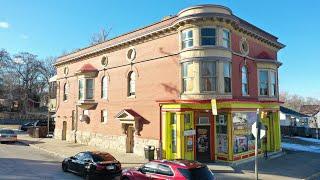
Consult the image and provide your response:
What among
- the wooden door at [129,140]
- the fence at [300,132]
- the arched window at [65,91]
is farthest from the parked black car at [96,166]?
the fence at [300,132]

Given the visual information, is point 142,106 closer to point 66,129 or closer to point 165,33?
point 165,33

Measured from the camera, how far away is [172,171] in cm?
1345

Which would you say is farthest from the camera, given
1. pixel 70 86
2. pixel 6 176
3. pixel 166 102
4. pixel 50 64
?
pixel 50 64

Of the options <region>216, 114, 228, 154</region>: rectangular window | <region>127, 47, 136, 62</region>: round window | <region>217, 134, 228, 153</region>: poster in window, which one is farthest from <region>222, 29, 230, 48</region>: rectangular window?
<region>127, 47, 136, 62</region>: round window

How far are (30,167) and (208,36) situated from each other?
13.7 meters

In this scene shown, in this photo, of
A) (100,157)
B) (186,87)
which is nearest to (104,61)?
(186,87)

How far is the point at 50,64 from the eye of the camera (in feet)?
281

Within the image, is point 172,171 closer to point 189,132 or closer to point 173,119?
point 189,132

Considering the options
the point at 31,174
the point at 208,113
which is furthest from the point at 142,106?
the point at 31,174

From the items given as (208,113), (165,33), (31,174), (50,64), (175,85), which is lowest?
(31,174)

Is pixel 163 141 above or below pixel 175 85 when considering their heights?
below

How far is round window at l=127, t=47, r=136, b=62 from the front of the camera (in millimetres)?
27952

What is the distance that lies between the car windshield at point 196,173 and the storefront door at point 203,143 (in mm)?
9964

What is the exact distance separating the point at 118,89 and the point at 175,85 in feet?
23.1
